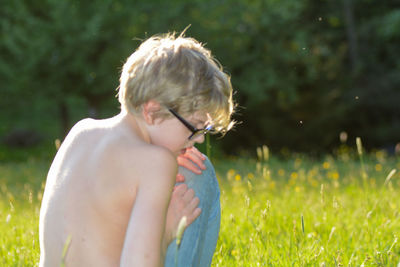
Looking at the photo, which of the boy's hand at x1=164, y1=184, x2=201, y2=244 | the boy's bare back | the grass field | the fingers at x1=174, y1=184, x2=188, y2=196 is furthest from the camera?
the grass field

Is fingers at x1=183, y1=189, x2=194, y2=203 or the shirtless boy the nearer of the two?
the shirtless boy

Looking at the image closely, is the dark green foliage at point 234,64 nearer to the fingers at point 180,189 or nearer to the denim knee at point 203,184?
the denim knee at point 203,184

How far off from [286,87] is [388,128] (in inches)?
176

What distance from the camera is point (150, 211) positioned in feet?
4.91

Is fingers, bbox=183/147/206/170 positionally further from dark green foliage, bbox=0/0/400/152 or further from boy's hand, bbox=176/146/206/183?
dark green foliage, bbox=0/0/400/152

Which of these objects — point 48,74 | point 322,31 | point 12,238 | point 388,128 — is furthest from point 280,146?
point 12,238

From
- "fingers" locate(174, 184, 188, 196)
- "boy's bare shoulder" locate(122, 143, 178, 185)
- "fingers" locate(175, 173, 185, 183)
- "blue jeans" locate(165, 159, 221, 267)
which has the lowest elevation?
"blue jeans" locate(165, 159, 221, 267)

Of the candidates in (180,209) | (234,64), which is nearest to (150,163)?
(180,209)

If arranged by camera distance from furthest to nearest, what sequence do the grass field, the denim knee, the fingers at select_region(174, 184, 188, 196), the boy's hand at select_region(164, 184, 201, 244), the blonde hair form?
the grass field < the denim knee < the fingers at select_region(174, 184, 188, 196) < the boy's hand at select_region(164, 184, 201, 244) < the blonde hair

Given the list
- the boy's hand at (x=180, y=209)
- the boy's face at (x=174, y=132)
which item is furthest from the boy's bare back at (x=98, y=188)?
the boy's hand at (x=180, y=209)

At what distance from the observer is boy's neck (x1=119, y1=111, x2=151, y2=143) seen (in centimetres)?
177

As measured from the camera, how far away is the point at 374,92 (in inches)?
645

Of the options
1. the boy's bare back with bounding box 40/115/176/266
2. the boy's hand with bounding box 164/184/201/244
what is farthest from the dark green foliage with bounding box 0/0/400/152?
the boy's bare back with bounding box 40/115/176/266

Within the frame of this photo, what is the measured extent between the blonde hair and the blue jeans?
0.36 metres
